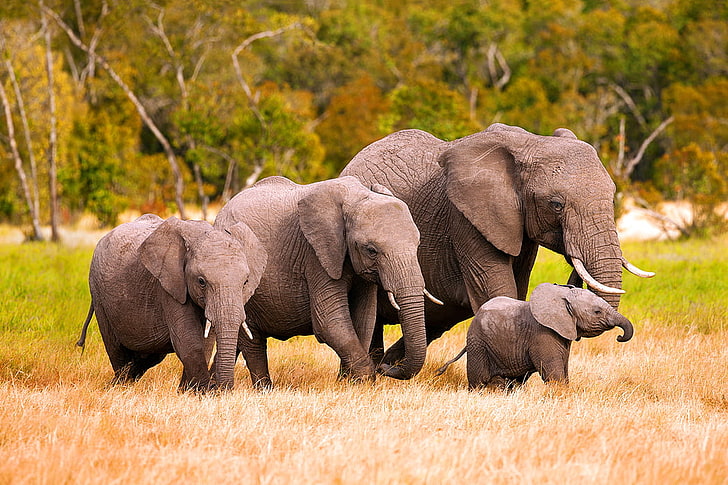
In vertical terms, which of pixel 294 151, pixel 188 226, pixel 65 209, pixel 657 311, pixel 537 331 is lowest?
Answer: pixel 65 209

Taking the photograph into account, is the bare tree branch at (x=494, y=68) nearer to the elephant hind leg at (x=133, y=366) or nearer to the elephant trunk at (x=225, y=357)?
the elephant hind leg at (x=133, y=366)

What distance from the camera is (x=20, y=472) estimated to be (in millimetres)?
4707

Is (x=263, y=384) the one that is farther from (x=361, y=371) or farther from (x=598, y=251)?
(x=598, y=251)

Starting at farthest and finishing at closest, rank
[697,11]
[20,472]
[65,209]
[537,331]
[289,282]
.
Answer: [697,11] → [65,209] → [289,282] → [537,331] → [20,472]

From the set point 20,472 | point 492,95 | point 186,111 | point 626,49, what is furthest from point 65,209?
point 20,472

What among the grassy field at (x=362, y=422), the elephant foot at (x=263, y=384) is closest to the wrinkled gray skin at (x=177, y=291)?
the grassy field at (x=362, y=422)

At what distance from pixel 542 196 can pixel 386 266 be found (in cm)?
143

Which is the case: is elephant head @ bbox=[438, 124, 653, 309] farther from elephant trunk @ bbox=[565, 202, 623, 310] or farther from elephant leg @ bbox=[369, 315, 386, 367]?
elephant leg @ bbox=[369, 315, 386, 367]

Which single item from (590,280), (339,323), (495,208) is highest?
(495,208)

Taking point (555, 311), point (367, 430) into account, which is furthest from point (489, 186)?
point (367, 430)

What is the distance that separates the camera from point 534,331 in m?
7.08

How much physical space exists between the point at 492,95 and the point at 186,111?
57.4ft

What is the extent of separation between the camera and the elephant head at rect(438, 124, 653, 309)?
7.41 meters

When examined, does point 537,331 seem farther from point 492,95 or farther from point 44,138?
point 492,95
